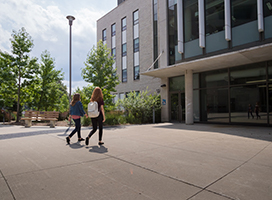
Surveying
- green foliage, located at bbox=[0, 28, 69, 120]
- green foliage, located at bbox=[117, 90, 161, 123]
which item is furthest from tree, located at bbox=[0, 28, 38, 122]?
green foliage, located at bbox=[117, 90, 161, 123]

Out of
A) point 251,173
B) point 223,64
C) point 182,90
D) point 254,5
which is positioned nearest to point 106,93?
point 182,90

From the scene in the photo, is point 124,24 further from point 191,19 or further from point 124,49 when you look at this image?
point 191,19

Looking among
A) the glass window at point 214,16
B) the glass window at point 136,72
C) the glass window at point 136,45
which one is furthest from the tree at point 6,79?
the glass window at point 214,16

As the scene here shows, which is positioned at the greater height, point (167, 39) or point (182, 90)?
point (167, 39)

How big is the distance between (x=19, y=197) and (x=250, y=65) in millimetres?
13231

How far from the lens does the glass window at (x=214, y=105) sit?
13.0 metres

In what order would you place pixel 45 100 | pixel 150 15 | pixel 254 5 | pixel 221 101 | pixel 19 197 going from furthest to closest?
1. pixel 150 15
2. pixel 45 100
3. pixel 221 101
4. pixel 254 5
5. pixel 19 197

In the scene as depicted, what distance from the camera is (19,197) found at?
255 centimetres

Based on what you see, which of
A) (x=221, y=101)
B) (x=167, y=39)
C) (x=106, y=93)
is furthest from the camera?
(x=167, y=39)

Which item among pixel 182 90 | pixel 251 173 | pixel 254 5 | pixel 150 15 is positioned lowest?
pixel 251 173

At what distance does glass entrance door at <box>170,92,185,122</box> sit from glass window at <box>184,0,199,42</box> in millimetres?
4505

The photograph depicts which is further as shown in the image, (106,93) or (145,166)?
(106,93)

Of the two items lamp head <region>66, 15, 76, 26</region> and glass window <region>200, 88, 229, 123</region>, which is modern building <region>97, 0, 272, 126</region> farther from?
lamp head <region>66, 15, 76, 26</region>

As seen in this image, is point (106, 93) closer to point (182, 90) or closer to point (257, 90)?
point (182, 90)
